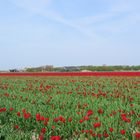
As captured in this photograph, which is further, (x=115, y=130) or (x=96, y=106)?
(x=96, y=106)

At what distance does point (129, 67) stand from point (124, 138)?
197 feet

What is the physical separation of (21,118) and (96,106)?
2208mm

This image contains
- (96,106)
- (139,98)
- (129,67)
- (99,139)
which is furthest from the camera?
(129,67)

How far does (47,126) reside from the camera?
6.96 meters

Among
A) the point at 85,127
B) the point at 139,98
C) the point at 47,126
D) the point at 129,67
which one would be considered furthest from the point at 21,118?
the point at 129,67

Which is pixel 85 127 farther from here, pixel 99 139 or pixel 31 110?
pixel 31 110

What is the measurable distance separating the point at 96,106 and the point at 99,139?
11.1 ft

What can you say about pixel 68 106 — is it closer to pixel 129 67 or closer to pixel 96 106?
pixel 96 106

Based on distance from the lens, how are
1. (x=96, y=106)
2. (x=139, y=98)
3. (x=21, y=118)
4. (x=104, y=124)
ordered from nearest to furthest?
(x=104, y=124) < (x=21, y=118) < (x=96, y=106) < (x=139, y=98)

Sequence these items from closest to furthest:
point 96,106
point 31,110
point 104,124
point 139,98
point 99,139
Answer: point 99,139
point 104,124
point 31,110
point 96,106
point 139,98

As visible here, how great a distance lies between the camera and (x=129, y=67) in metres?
65.3

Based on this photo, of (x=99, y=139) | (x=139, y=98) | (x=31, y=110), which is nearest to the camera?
(x=99, y=139)

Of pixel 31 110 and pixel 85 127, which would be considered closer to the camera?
pixel 85 127

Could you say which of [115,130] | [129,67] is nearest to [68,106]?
[115,130]
